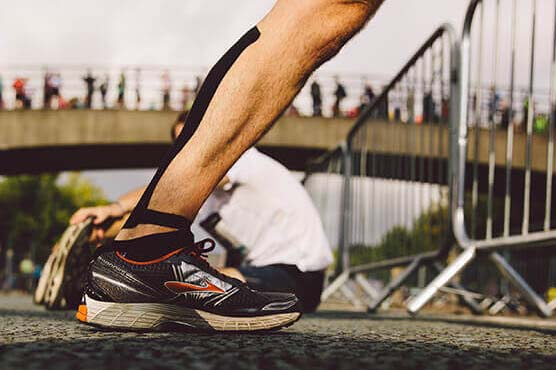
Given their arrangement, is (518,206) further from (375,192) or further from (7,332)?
(7,332)

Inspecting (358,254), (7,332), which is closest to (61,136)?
(358,254)

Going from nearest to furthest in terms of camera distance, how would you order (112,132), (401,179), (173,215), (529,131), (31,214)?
(173,215), (529,131), (401,179), (112,132), (31,214)

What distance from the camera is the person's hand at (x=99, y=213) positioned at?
3658mm

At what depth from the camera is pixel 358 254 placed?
7.34 metres

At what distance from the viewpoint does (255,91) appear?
6.30 ft

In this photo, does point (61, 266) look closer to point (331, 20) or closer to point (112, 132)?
point (331, 20)

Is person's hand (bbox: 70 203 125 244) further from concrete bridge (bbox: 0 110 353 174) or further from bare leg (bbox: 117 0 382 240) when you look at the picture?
concrete bridge (bbox: 0 110 353 174)

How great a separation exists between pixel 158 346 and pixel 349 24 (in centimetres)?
99

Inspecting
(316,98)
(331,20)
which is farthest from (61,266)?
(316,98)

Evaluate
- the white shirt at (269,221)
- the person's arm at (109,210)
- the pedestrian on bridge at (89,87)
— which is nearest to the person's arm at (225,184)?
the white shirt at (269,221)

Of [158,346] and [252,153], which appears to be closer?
[158,346]

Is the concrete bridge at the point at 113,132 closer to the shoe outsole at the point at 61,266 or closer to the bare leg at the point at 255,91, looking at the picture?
the shoe outsole at the point at 61,266

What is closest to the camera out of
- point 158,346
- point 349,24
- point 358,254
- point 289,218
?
point 158,346

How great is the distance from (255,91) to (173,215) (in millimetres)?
384
